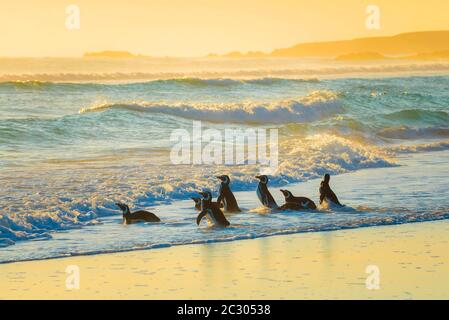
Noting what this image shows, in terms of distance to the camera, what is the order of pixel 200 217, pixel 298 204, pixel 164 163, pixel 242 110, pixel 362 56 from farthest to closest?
1. pixel 362 56
2. pixel 242 110
3. pixel 164 163
4. pixel 298 204
5. pixel 200 217

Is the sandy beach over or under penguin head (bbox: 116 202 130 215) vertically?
under

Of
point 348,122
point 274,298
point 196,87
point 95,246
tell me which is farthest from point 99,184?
point 196,87

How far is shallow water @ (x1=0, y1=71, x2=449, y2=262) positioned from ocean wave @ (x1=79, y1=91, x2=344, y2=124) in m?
0.08

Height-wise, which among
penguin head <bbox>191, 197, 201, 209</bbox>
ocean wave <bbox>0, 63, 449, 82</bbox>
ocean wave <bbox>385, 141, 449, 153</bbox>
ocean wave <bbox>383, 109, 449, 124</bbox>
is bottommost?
ocean wave <bbox>385, 141, 449, 153</bbox>

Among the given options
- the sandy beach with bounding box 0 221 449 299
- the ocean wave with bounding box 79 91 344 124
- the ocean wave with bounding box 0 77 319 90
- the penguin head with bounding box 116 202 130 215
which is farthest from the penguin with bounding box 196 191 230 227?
the ocean wave with bounding box 0 77 319 90

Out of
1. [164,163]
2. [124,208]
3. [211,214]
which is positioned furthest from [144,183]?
[211,214]

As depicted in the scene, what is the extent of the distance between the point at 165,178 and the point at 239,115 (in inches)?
829

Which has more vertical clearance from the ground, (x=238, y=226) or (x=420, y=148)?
(x=238, y=226)

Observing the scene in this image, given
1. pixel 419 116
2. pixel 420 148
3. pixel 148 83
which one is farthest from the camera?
pixel 148 83

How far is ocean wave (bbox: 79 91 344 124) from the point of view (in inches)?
1622

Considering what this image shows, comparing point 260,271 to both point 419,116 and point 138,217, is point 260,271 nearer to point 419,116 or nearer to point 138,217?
point 138,217

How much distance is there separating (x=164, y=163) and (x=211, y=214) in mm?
8109

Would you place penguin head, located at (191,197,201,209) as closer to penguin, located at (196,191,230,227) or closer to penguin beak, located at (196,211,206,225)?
penguin, located at (196,191,230,227)

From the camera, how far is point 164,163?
78.4ft
